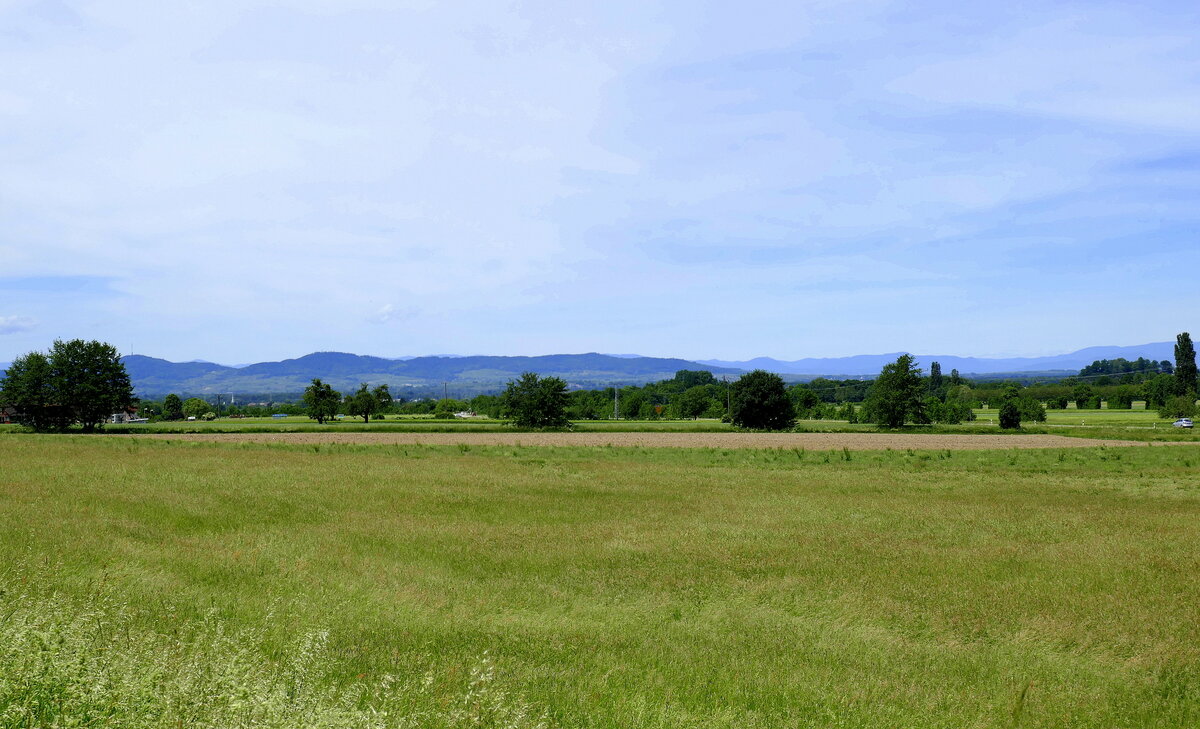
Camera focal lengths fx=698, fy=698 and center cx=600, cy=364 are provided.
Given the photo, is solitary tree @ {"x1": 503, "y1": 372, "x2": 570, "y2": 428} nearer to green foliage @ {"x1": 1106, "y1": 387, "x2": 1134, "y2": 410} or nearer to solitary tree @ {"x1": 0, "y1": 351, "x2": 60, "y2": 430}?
solitary tree @ {"x1": 0, "y1": 351, "x2": 60, "y2": 430}

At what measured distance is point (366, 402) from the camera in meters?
116

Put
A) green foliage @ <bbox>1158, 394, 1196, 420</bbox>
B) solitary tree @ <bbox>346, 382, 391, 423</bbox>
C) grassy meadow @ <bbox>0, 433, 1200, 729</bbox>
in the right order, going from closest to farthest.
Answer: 1. grassy meadow @ <bbox>0, 433, 1200, 729</bbox>
2. green foliage @ <bbox>1158, 394, 1196, 420</bbox>
3. solitary tree @ <bbox>346, 382, 391, 423</bbox>

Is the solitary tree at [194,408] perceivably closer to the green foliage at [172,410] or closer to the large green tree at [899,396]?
the green foliage at [172,410]

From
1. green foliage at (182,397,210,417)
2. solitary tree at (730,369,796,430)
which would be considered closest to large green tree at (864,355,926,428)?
solitary tree at (730,369,796,430)

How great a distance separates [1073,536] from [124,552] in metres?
21.9

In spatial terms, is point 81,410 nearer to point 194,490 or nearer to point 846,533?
point 194,490

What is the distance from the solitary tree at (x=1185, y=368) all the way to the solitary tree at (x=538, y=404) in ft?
434

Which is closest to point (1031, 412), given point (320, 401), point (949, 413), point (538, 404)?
point (949, 413)

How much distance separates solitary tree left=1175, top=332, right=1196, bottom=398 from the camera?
140 metres

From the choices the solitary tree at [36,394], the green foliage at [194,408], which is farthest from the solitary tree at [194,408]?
the solitary tree at [36,394]

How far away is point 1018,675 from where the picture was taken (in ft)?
29.8

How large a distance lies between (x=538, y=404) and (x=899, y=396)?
42.8 meters

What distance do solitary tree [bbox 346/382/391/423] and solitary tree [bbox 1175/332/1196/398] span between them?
155 metres

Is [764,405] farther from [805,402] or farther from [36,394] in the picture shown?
[36,394]
